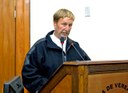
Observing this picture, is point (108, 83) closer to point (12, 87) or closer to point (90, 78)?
point (90, 78)

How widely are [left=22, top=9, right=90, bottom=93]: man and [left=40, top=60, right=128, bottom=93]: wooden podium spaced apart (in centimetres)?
46

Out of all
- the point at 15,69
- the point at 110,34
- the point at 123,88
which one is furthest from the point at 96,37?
the point at 123,88

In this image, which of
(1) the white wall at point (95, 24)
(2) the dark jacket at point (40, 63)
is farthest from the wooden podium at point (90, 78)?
(1) the white wall at point (95, 24)

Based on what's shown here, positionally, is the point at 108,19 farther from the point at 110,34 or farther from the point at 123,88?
the point at 123,88

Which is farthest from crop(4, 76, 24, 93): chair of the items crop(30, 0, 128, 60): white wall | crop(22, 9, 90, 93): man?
crop(30, 0, 128, 60): white wall

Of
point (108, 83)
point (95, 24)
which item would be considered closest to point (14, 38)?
point (95, 24)

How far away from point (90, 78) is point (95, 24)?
173 cm

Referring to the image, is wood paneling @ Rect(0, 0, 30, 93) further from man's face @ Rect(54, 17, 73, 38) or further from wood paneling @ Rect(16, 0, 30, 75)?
man's face @ Rect(54, 17, 73, 38)

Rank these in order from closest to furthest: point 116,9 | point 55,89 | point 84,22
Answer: point 55,89
point 116,9
point 84,22

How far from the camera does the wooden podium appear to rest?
1.49 metres

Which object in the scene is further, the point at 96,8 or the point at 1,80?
the point at 1,80

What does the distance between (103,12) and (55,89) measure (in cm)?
168

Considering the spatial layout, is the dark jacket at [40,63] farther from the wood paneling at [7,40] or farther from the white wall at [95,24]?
the wood paneling at [7,40]

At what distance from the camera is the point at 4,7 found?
343cm
